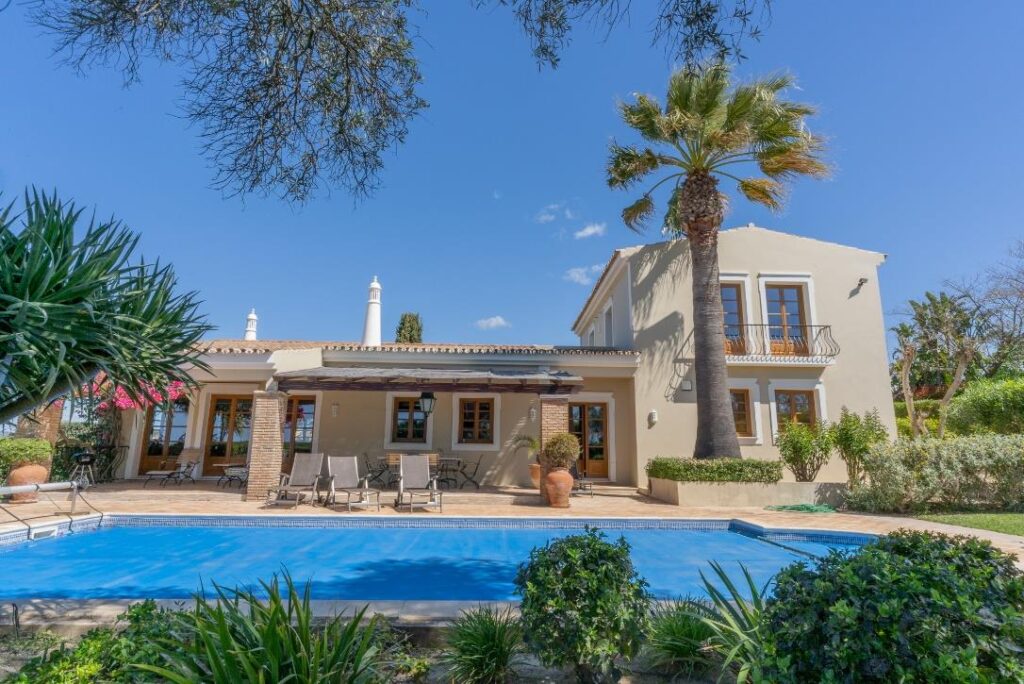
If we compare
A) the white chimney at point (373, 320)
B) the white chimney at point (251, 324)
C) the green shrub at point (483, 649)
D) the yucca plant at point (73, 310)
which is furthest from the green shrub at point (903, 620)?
the white chimney at point (251, 324)

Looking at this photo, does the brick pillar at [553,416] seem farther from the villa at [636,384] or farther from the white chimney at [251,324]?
the white chimney at [251,324]

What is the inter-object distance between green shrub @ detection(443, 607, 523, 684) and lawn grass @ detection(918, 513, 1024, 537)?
31.8 ft

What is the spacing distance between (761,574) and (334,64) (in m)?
8.56

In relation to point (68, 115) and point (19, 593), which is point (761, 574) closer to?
point (19, 593)

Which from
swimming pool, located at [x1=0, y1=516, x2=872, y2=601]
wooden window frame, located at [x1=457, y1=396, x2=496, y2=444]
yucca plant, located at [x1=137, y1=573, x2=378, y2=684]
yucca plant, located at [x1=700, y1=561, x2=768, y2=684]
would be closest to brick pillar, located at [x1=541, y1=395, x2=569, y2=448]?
swimming pool, located at [x1=0, y1=516, x2=872, y2=601]

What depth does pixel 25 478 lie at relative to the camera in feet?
37.7

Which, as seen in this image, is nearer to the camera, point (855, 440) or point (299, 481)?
point (299, 481)

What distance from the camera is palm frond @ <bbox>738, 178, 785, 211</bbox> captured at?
51.4 ft

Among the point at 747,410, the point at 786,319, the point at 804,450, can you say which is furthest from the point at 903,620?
the point at 786,319

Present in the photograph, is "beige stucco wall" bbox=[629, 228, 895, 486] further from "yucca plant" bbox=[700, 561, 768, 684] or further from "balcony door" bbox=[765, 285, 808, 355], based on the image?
"yucca plant" bbox=[700, 561, 768, 684]

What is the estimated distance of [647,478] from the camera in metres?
15.6

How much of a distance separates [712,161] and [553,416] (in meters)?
8.97

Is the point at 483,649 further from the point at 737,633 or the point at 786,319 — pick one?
the point at 786,319

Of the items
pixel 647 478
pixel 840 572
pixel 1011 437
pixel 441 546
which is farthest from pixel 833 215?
pixel 840 572
